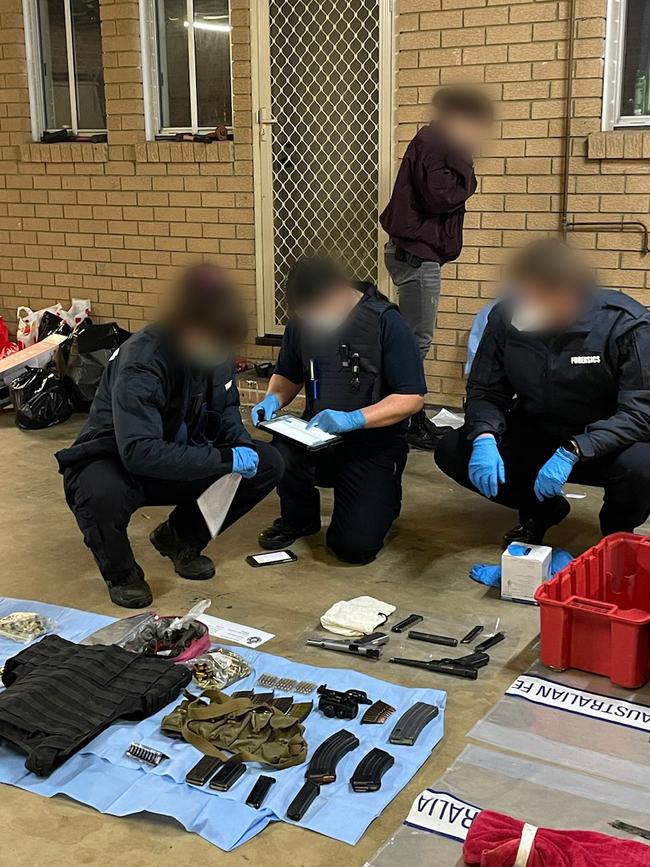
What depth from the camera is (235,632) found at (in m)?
2.85

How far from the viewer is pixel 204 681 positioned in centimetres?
255

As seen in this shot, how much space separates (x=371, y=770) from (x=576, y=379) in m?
1.51

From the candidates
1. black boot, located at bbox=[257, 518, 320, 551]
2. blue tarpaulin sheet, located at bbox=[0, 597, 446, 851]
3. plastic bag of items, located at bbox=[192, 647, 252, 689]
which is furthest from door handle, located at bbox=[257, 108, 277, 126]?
blue tarpaulin sheet, located at bbox=[0, 597, 446, 851]

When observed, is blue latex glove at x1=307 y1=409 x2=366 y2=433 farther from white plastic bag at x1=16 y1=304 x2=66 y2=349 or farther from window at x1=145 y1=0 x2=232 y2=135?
white plastic bag at x1=16 y1=304 x2=66 y2=349

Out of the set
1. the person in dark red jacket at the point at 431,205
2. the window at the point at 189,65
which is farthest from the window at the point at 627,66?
the window at the point at 189,65

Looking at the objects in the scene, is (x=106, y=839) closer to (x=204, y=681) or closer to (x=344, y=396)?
(x=204, y=681)

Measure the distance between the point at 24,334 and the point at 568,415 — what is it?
3.83m

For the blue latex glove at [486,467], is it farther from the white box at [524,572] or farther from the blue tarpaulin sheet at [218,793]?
the blue tarpaulin sheet at [218,793]

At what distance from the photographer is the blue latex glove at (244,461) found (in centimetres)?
310

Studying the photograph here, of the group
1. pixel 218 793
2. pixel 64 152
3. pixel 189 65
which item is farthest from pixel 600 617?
pixel 64 152

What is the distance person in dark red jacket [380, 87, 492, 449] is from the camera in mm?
4398

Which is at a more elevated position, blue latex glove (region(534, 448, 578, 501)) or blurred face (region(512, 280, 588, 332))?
blurred face (region(512, 280, 588, 332))

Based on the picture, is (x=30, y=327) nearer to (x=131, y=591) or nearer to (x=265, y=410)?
(x=265, y=410)

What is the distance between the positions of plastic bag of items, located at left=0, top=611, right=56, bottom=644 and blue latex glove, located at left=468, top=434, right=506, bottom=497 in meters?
1.36
